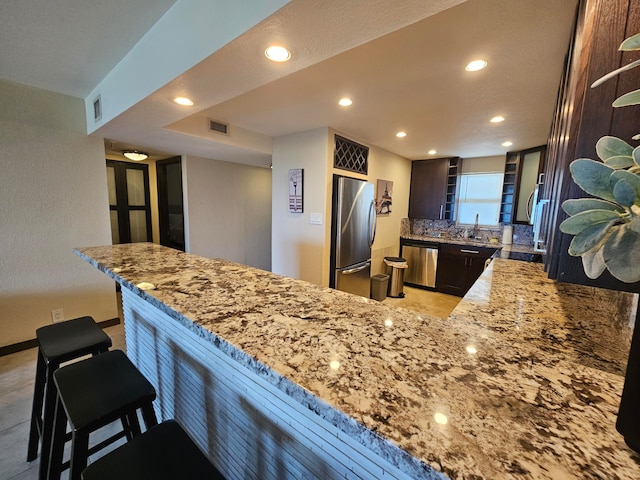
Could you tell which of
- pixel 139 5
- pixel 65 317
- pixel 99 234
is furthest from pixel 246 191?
pixel 139 5

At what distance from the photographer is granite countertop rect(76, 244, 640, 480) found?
14.7 inches

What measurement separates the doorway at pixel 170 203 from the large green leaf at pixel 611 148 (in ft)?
14.5

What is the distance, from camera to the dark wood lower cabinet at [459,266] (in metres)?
4.19

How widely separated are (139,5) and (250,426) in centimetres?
198

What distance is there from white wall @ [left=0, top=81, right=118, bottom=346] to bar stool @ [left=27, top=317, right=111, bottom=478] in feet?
5.22

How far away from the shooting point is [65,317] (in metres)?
2.70

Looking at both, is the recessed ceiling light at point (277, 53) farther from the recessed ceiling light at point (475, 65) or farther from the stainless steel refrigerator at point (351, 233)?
the stainless steel refrigerator at point (351, 233)

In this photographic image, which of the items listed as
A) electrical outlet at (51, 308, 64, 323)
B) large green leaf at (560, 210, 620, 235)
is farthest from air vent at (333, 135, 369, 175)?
electrical outlet at (51, 308, 64, 323)

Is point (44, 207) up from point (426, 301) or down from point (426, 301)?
up

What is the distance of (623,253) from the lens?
338mm

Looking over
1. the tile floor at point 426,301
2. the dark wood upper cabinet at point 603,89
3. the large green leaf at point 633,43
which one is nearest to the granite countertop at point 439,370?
the dark wood upper cabinet at point 603,89

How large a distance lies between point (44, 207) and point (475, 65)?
3813mm

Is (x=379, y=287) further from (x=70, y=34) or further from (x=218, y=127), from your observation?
(x=70, y=34)

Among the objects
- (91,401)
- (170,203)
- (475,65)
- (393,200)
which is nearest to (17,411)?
(91,401)
